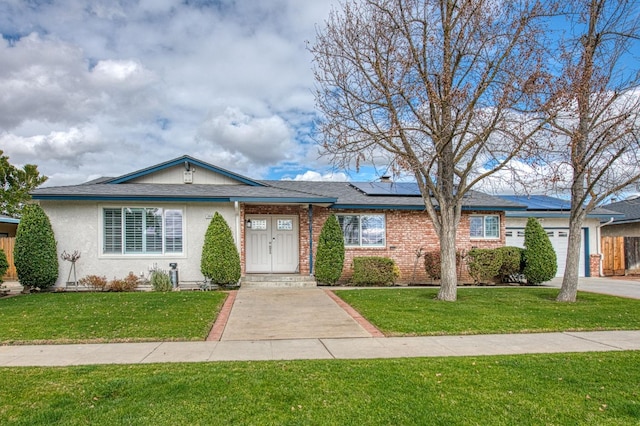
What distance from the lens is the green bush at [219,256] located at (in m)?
12.7

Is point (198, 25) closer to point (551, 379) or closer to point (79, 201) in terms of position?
point (79, 201)

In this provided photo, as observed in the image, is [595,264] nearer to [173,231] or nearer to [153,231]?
[173,231]

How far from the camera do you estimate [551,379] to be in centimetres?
495

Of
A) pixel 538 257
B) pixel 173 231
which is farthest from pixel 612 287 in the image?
pixel 173 231

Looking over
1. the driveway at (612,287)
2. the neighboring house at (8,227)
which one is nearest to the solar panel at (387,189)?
the driveway at (612,287)

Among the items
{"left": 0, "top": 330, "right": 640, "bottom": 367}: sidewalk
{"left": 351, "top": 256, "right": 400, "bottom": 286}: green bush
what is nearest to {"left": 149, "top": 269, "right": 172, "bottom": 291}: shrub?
{"left": 351, "top": 256, "right": 400, "bottom": 286}: green bush

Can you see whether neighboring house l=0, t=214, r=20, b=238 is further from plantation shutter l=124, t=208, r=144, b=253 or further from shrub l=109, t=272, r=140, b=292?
shrub l=109, t=272, r=140, b=292

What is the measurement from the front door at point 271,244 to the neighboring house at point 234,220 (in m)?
0.03

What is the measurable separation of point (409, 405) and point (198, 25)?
11.1 m

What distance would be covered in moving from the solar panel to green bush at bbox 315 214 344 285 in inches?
139

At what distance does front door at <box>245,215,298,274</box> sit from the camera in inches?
588

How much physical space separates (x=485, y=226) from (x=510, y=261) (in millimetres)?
1904

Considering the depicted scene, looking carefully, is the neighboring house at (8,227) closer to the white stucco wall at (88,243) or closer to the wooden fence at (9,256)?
the wooden fence at (9,256)

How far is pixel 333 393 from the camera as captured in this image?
446cm
